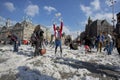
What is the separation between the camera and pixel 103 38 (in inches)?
798

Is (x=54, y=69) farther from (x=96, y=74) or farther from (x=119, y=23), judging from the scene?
(x=119, y=23)

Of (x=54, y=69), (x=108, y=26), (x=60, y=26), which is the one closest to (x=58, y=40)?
(x=60, y=26)

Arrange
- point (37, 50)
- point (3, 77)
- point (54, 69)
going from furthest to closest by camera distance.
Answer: point (37, 50)
point (54, 69)
point (3, 77)

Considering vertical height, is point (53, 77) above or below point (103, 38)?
below

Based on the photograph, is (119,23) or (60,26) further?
(60,26)

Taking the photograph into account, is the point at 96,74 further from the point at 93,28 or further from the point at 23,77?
the point at 93,28

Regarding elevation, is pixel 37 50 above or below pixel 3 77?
above

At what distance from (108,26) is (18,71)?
84859 millimetres

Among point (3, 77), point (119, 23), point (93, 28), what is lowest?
point (3, 77)

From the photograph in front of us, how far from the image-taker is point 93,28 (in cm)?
9538

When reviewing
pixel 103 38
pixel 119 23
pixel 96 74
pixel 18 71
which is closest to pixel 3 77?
pixel 18 71

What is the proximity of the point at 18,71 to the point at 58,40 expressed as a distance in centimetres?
552

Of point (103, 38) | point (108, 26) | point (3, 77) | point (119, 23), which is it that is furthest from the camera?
point (108, 26)

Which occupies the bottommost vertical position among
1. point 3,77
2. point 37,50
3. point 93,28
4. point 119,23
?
point 3,77
